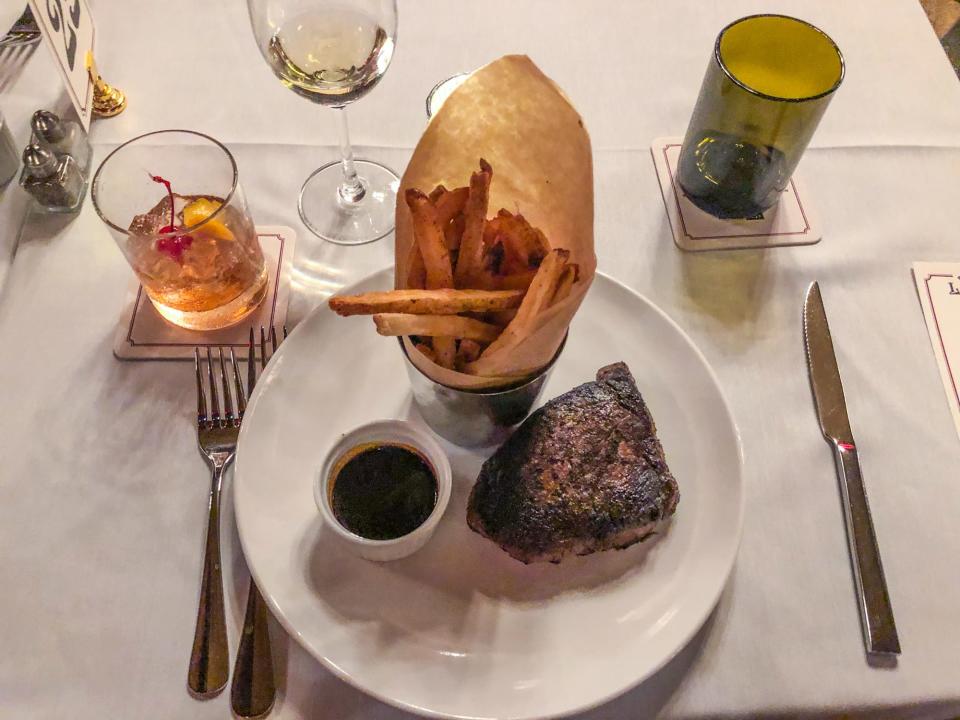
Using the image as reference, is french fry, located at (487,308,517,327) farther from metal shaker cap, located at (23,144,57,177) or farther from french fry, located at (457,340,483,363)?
metal shaker cap, located at (23,144,57,177)

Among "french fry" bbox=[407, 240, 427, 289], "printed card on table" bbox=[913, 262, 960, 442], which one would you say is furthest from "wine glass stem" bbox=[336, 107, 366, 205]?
"printed card on table" bbox=[913, 262, 960, 442]

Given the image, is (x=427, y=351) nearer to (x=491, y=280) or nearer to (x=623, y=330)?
(x=491, y=280)

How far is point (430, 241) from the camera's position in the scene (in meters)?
0.59

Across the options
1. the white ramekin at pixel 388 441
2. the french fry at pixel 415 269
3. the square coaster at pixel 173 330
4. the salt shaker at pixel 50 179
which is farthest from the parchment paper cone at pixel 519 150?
the salt shaker at pixel 50 179

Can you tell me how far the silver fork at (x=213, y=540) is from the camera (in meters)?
0.62

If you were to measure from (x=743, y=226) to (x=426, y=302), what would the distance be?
543 mm

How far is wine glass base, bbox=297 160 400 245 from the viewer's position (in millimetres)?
912

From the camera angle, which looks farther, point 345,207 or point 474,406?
point 345,207

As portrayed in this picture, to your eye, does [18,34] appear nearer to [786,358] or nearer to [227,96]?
[227,96]

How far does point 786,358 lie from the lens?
0.82 m

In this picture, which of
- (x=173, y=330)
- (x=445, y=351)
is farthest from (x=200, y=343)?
(x=445, y=351)

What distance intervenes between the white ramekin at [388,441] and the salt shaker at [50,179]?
1.73 ft

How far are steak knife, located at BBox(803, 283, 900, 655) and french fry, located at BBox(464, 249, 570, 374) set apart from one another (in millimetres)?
407

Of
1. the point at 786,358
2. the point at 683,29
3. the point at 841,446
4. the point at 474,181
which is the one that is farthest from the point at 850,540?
the point at 683,29
